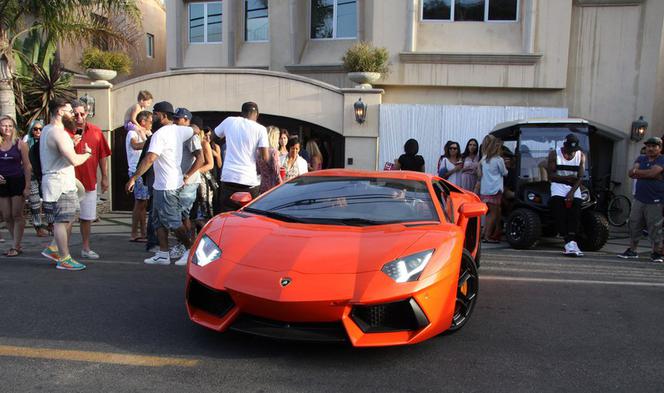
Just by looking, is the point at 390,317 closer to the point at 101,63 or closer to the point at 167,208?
the point at 167,208

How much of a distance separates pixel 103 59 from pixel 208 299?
411 inches

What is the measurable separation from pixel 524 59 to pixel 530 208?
19.2 feet

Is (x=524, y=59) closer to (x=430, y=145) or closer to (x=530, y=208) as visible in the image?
(x=430, y=145)

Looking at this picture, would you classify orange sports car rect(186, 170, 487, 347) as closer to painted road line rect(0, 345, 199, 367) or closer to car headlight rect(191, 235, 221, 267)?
car headlight rect(191, 235, 221, 267)

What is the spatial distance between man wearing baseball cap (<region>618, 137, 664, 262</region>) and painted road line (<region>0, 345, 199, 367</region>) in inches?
259

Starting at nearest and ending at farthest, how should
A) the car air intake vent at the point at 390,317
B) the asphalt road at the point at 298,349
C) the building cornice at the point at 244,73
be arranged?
1. the asphalt road at the point at 298,349
2. the car air intake vent at the point at 390,317
3. the building cornice at the point at 244,73

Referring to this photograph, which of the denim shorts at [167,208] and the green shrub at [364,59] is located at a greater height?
the green shrub at [364,59]

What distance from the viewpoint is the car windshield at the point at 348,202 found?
4.22 metres

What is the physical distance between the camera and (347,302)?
323cm

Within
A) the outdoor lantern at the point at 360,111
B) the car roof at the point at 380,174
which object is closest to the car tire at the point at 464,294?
the car roof at the point at 380,174

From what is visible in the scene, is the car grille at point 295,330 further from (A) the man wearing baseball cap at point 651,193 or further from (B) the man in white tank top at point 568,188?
(A) the man wearing baseball cap at point 651,193

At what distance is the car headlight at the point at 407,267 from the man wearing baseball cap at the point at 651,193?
527 cm

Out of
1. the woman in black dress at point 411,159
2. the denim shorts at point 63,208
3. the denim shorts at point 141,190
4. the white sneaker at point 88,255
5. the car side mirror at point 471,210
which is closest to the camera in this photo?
the car side mirror at point 471,210

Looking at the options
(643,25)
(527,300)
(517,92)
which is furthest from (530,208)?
(643,25)
